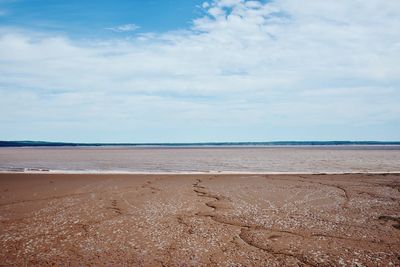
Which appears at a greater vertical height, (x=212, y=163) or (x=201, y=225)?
(x=212, y=163)

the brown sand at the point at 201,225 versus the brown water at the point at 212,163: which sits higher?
the brown water at the point at 212,163

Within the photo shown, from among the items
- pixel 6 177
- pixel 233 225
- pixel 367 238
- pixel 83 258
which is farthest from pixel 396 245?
pixel 6 177

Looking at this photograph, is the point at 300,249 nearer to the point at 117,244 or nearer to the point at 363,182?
the point at 117,244

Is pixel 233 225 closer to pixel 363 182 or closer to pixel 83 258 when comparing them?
pixel 83 258

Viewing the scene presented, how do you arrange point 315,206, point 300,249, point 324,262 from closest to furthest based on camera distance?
point 324,262 → point 300,249 → point 315,206

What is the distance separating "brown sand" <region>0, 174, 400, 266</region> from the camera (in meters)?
8.27

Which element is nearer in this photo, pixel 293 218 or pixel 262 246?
pixel 262 246

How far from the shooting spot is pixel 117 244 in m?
9.25

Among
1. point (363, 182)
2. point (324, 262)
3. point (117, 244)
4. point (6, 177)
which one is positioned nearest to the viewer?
point (324, 262)

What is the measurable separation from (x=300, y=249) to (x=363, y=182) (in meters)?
14.7

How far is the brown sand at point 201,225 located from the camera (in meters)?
8.27

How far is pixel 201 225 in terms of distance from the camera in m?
11.0

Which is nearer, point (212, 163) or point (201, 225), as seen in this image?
point (201, 225)

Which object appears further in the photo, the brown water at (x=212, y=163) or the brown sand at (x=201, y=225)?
the brown water at (x=212, y=163)
